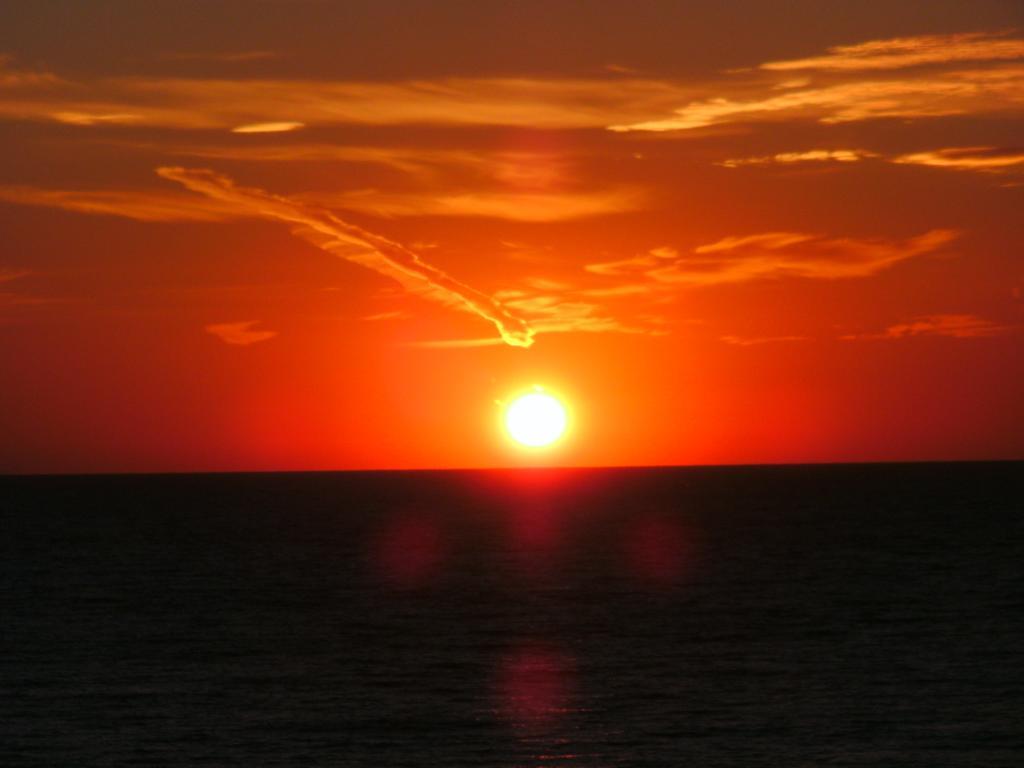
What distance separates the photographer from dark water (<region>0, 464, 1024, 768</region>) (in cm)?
3919

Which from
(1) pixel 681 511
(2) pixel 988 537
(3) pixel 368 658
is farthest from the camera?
(1) pixel 681 511

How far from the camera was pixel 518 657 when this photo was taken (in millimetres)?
55219

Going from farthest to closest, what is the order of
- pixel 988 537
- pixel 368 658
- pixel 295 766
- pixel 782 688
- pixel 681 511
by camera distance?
1. pixel 681 511
2. pixel 988 537
3. pixel 368 658
4. pixel 782 688
5. pixel 295 766

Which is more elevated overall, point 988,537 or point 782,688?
point 988,537

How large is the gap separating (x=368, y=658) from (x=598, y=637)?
10834 mm

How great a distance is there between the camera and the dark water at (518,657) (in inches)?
1543

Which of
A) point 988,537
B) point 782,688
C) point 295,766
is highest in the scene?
point 988,537

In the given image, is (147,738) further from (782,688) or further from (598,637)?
(598,637)

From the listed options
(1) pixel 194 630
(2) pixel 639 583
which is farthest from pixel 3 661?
(2) pixel 639 583

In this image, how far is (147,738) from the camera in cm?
3991

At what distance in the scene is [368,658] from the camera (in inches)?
2195

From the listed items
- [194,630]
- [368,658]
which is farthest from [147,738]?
[194,630]

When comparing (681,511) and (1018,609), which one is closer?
(1018,609)

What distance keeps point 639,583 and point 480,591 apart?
1029cm
